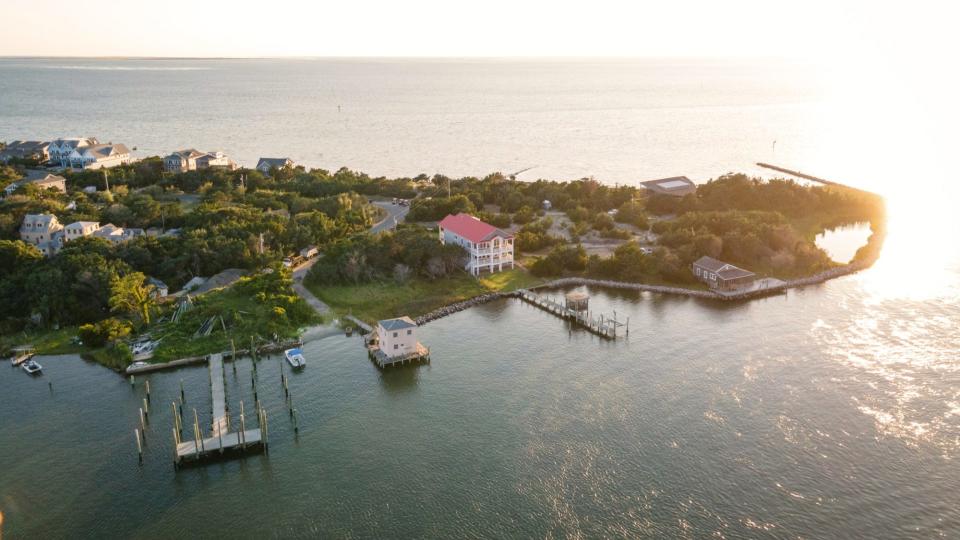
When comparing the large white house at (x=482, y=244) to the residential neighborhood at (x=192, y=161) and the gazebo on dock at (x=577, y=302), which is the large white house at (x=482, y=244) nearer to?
the gazebo on dock at (x=577, y=302)

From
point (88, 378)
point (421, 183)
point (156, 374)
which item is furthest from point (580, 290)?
point (421, 183)

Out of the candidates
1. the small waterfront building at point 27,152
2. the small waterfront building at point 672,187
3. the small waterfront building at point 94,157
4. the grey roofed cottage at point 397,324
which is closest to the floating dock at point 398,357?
the grey roofed cottage at point 397,324

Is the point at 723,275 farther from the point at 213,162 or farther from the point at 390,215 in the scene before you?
the point at 213,162

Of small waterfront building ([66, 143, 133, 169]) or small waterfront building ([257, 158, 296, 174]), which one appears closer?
small waterfront building ([257, 158, 296, 174])

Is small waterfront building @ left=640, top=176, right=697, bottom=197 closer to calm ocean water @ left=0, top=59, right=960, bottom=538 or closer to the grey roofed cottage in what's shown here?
calm ocean water @ left=0, top=59, right=960, bottom=538

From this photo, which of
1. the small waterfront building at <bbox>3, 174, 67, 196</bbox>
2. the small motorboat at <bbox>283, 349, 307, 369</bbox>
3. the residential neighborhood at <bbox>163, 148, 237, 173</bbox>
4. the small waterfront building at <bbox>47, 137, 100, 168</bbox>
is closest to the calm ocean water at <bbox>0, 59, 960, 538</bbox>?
the small motorboat at <bbox>283, 349, 307, 369</bbox>

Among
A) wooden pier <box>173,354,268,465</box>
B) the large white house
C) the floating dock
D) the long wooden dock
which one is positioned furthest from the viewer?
the long wooden dock

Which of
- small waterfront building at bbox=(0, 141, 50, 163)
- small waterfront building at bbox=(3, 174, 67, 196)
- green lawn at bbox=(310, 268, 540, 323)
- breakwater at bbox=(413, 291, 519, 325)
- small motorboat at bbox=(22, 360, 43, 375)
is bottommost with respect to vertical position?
small motorboat at bbox=(22, 360, 43, 375)

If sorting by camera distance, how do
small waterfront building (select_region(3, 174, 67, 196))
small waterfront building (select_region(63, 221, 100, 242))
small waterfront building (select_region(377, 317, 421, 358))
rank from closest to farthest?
small waterfront building (select_region(377, 317, 421, 358))
small waterfront building (select_region(63, 221, 100, 242))
small waterfront building (select_region(3, 174, 67, 196))

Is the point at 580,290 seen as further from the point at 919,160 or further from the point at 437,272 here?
the point at 919,160
